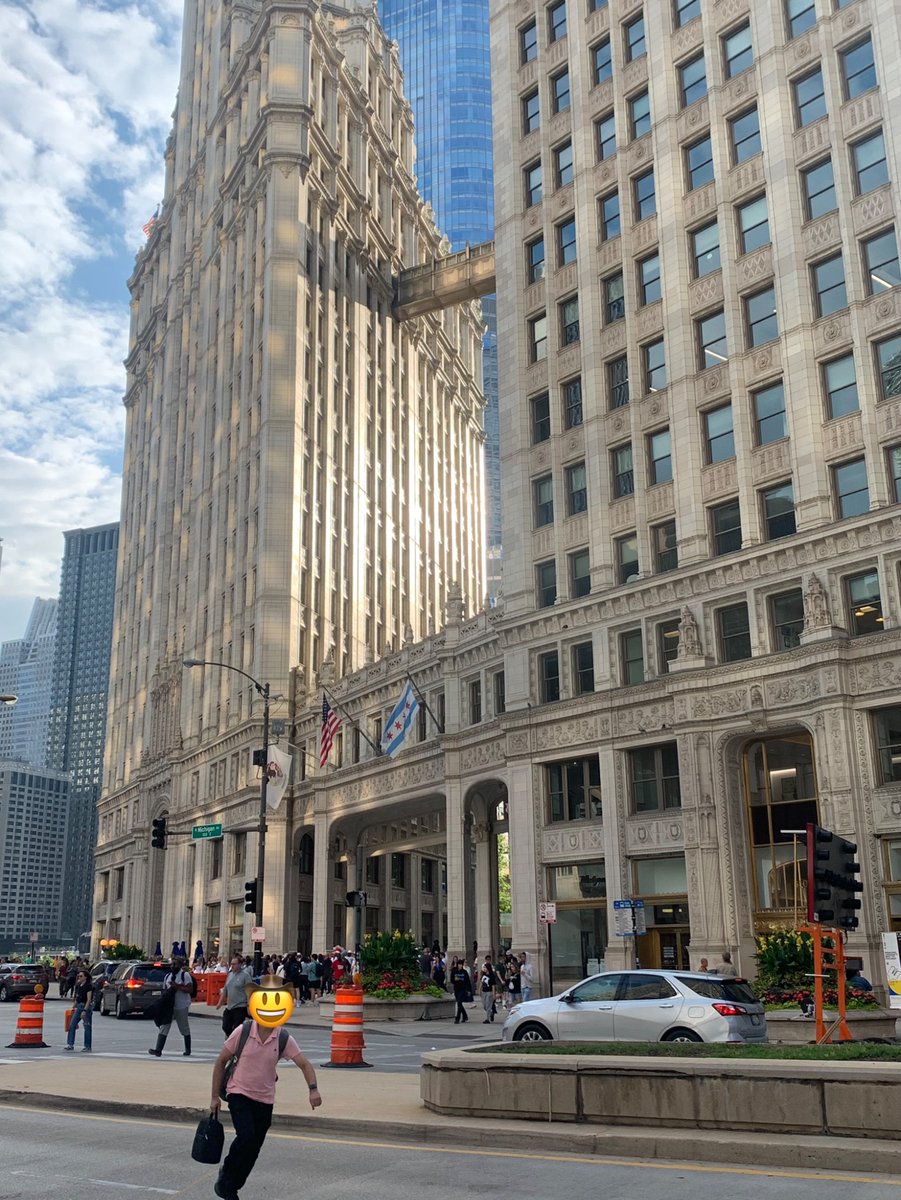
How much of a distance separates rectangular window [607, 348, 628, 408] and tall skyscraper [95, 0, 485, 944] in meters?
11.2

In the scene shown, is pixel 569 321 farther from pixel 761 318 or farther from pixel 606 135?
pixel 761 318

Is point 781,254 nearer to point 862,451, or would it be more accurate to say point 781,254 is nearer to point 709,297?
point 709,297

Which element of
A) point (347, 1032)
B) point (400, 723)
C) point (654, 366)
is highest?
point (654, 366)

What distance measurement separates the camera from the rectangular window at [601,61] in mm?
46125

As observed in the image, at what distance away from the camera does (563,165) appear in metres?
47.6

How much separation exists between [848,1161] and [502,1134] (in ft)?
11.5

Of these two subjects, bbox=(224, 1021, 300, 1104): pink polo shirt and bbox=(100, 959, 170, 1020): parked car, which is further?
bbox=(100, 959, 170, 1020): parked car

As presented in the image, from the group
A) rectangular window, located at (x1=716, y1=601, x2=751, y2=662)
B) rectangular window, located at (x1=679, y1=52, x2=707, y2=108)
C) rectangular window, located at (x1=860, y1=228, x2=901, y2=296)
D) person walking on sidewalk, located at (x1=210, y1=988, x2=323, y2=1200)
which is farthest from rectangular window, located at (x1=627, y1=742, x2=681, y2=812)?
person walking on sidewalk, located at (x1=210, y1=988, x2=323, y2=1200)

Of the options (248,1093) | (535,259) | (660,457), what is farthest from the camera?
(535,259)

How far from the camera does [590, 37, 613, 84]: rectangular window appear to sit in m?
46.1

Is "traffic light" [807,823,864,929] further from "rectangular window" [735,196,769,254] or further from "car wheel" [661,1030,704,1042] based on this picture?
"rectangular window" [735,196,769,254]

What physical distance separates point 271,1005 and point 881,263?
33.0 metres

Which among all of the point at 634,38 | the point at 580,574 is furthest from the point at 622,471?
the point at 634,38

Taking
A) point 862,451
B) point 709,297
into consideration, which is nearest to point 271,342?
point 709,297
